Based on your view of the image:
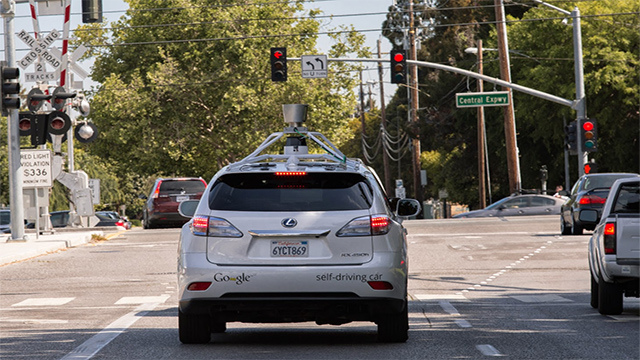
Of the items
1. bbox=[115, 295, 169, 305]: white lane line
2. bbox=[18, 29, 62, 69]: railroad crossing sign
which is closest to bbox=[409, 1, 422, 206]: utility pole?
bbox=[18, 29, 62, 69]: railroad crossing sign

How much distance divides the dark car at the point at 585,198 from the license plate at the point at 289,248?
18.6 metres

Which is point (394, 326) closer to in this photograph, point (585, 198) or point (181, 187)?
point (585, 198)

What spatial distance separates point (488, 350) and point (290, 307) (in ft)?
5.60

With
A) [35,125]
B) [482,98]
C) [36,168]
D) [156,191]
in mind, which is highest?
[482,98]

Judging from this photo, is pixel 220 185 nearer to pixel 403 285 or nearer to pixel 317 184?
pixel 317 184

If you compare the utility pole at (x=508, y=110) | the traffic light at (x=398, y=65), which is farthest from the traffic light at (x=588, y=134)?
the utility pole at (x=508, y=110)

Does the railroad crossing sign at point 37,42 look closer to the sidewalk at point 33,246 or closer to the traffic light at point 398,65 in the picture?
the sidewalk at point 33,246

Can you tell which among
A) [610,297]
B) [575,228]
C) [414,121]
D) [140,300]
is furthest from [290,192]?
[414,121]

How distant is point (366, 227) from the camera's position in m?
9.84

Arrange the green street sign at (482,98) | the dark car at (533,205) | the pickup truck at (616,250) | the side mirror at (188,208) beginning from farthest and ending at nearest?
the dark car at (533,205)
the green street sign at (482,98)
the pickup truck at (616,250)
the side mirror at (188,208)

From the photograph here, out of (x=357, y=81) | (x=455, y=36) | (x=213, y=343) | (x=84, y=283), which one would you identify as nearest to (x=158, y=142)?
(x=357, y=81)

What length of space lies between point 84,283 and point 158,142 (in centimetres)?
4612

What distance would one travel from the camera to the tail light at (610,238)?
12.0 meters

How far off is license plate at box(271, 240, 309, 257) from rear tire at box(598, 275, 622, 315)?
4240mm
